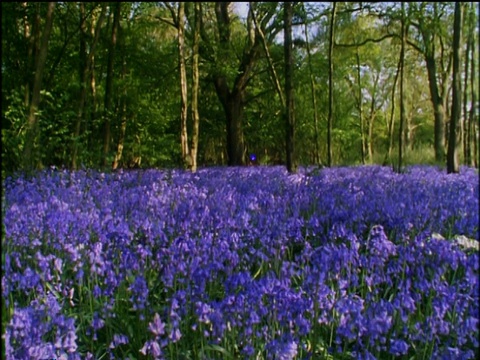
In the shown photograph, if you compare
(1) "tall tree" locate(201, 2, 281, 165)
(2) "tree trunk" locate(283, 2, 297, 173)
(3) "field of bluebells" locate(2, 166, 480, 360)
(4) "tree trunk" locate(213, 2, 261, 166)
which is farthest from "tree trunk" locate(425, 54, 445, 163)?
(3) "field of bluebells" locate(2, 166, 480, 360)

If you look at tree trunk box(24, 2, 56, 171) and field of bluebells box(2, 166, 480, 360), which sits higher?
tree trunk box(24, 2, 56, 171)

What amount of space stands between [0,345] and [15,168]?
6.93m

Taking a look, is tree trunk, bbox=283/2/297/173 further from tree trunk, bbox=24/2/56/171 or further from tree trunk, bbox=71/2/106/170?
tree trunk, bbox=24/2/56/171

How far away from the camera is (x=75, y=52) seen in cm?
1267

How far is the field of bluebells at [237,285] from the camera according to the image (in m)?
2.03

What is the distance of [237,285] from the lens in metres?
2.41

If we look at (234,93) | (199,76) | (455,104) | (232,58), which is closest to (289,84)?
(455,104)

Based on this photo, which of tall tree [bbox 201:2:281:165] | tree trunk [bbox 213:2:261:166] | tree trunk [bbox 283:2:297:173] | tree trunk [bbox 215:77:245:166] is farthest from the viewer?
tree trunk [bbox 215:77:245:166]

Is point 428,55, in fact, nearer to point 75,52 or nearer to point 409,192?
point 75,52

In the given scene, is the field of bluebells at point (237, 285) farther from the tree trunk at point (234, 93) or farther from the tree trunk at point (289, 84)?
the tree trunk at point (234, 93)

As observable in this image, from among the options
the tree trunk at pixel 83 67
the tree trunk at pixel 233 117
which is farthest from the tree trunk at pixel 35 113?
the tree trunk at pixel 233 117

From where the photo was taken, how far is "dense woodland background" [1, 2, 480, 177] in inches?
368

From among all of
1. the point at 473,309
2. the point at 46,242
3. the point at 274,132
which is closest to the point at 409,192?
the point at 473,309

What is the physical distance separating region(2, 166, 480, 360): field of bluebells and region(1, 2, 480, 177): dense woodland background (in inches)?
87.7
